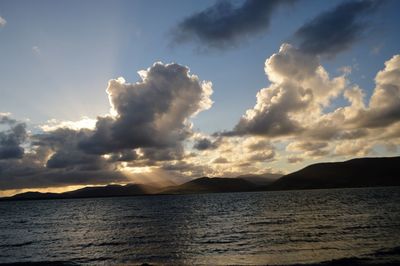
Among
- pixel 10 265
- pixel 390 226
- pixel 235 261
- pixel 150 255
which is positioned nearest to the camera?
pixel 235 261

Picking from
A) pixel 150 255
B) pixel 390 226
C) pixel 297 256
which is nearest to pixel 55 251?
pixel 150 255

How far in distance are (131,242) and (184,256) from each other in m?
15.8

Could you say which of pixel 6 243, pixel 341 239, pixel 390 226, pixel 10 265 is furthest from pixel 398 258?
pixel 6 243

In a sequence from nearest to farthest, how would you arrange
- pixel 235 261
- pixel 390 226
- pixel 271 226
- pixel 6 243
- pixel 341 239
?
pixel 235 261 → pixel 341 239 → pixel 390 226 → pixel 6 243 → pixel 271 226

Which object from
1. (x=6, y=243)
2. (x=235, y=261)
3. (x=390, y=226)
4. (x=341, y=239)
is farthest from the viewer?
(x=6, y=243)

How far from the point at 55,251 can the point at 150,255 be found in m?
16.3

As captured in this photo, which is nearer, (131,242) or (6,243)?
(131,242)

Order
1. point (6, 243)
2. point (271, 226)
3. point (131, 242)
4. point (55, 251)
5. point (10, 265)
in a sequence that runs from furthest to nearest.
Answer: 1. point (271, 226)
2. point (6, 243)
3. point (131, 242)
4. point (55, 251)
5. point (10, 265)

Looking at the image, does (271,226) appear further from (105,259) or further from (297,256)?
(105,259)

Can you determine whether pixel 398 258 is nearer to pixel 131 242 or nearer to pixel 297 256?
pixel 297 256

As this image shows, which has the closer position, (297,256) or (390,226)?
(297,256)

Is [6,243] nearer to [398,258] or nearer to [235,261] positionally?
[235,261]

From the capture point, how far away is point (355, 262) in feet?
117

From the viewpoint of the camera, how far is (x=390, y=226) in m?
60.9
